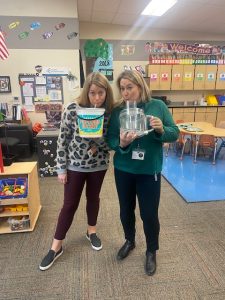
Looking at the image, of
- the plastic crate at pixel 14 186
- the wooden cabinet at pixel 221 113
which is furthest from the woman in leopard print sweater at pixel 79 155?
the wooden cabinet at pixel 221 113

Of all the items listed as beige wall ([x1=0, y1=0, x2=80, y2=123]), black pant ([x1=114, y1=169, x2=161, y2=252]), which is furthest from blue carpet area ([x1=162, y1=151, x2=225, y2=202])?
beige wall ([x1=0, y1=0, x2=80, y2=123])

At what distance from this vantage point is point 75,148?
1.67 metres

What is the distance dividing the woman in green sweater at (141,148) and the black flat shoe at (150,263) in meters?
0.21

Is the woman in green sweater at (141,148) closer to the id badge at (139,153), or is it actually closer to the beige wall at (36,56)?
→ the id badge at (139,153)

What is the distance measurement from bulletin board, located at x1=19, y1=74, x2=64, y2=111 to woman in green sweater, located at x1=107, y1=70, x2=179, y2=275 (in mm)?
3436

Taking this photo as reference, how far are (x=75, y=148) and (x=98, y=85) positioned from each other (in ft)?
1.50

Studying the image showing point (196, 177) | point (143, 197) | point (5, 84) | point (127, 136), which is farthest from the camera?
point (5, 84)

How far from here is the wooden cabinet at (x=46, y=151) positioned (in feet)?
11.8

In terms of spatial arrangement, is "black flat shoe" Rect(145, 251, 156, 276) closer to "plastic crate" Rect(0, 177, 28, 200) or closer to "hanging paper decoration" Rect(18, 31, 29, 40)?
"plastic crate" Rect(0, 177, 28, 200)

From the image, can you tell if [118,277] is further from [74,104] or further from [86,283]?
[74,104]

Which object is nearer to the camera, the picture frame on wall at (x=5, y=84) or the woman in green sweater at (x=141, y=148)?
the woman in green sweater at (x=141, y=148)

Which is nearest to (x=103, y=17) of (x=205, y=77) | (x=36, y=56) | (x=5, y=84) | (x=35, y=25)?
(x=35, y=25)

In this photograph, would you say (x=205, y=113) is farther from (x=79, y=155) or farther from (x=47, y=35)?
(x=79, y=155)

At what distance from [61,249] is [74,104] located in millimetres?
1198
